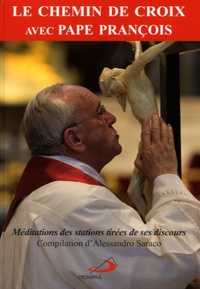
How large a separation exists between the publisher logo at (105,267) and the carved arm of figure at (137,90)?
0.18 metres

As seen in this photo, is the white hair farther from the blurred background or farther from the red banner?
the red banner

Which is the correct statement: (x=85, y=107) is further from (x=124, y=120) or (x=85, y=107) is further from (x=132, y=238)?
(x=132, y=238)

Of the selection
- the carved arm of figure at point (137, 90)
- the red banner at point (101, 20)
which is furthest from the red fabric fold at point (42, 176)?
the red banner at point (101, 20)

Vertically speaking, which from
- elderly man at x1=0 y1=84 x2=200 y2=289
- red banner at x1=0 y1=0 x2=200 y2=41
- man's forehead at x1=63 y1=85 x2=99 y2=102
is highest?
red banner at x1=0 y1=0 x2=200 y2=41

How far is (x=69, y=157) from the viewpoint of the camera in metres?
1.95

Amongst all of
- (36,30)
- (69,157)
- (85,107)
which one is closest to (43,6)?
(36,30)

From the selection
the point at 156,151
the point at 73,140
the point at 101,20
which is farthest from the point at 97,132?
the point at 101,20

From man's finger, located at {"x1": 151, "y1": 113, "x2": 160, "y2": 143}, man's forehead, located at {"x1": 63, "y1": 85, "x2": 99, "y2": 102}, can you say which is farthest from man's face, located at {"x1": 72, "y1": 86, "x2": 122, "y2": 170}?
man's finger, located at {"x1": 151, "y1": 113, "x2": 160, "y2": 143}

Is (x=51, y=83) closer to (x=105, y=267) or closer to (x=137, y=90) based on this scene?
(x=137, y=90)

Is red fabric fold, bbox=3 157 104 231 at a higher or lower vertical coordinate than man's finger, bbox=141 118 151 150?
lower

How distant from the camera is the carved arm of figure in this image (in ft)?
6.52

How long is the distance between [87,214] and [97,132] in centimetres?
25

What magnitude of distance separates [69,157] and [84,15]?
42 cm

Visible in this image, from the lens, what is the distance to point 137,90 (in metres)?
2.03
